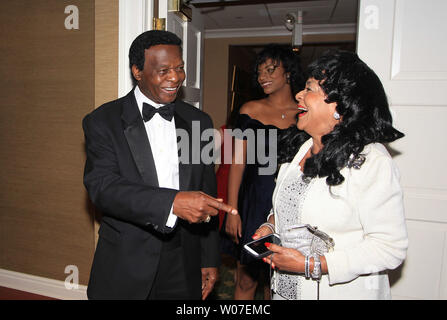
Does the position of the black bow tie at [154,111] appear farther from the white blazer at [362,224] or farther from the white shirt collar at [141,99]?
the white blazer at [362,224]

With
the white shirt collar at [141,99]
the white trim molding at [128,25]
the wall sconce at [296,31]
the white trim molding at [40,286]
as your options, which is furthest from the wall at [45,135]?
the wall sconce at [296,31]

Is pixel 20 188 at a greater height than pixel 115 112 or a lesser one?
lesser

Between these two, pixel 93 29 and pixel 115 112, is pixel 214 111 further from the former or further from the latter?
pixel 115 112

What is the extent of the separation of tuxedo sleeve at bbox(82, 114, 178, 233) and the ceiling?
3.63 metres

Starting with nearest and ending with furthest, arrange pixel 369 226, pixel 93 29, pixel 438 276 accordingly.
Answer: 1. pixel 369 226
2. pixel 438 276
3. pixel 93 29

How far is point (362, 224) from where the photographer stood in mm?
1271

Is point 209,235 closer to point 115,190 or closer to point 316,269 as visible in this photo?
point 115,190

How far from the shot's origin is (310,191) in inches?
54.2

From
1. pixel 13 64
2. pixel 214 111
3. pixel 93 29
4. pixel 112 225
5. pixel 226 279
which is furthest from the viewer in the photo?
pixel 214 111

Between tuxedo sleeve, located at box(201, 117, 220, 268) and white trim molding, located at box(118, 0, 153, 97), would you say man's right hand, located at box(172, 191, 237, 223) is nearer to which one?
tuxedo sleeve, located at box(201, 117, 220, 268)

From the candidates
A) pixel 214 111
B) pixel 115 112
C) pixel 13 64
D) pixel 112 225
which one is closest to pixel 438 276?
pixel 112 225

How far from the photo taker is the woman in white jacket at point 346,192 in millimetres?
1203

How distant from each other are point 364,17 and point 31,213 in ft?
10.3

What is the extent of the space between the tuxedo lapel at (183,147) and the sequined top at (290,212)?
0.46m
